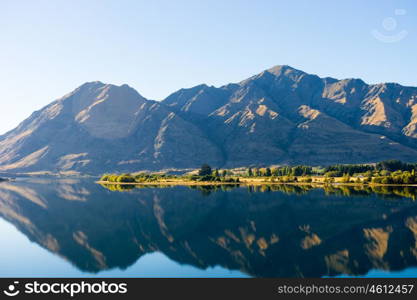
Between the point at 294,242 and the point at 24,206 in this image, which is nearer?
the point at 294,242

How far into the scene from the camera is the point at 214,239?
72062 mm

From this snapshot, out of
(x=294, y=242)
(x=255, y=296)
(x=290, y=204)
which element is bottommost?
(x=290, y=204)

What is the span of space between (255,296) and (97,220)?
70.1 m

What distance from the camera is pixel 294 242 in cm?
6838

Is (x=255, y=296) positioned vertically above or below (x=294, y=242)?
above

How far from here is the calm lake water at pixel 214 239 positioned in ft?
174

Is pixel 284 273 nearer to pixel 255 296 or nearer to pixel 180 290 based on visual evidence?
pixel 255 296

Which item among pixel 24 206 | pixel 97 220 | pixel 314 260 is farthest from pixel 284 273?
pixel 24 206

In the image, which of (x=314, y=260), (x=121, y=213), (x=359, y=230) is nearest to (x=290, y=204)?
(x=359, y=230)

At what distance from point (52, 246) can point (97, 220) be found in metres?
29.0

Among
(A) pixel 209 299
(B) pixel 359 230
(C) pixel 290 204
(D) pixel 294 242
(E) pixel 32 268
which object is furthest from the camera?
(C) pixel 290 204

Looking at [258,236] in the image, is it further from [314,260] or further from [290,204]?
[290,204]

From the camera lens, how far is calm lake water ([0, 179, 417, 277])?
174ft

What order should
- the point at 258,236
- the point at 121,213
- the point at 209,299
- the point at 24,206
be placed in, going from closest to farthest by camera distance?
1. the point at 209,299
2. the point at 258,236
3. the point at 121,213
4. the point at 24,206
